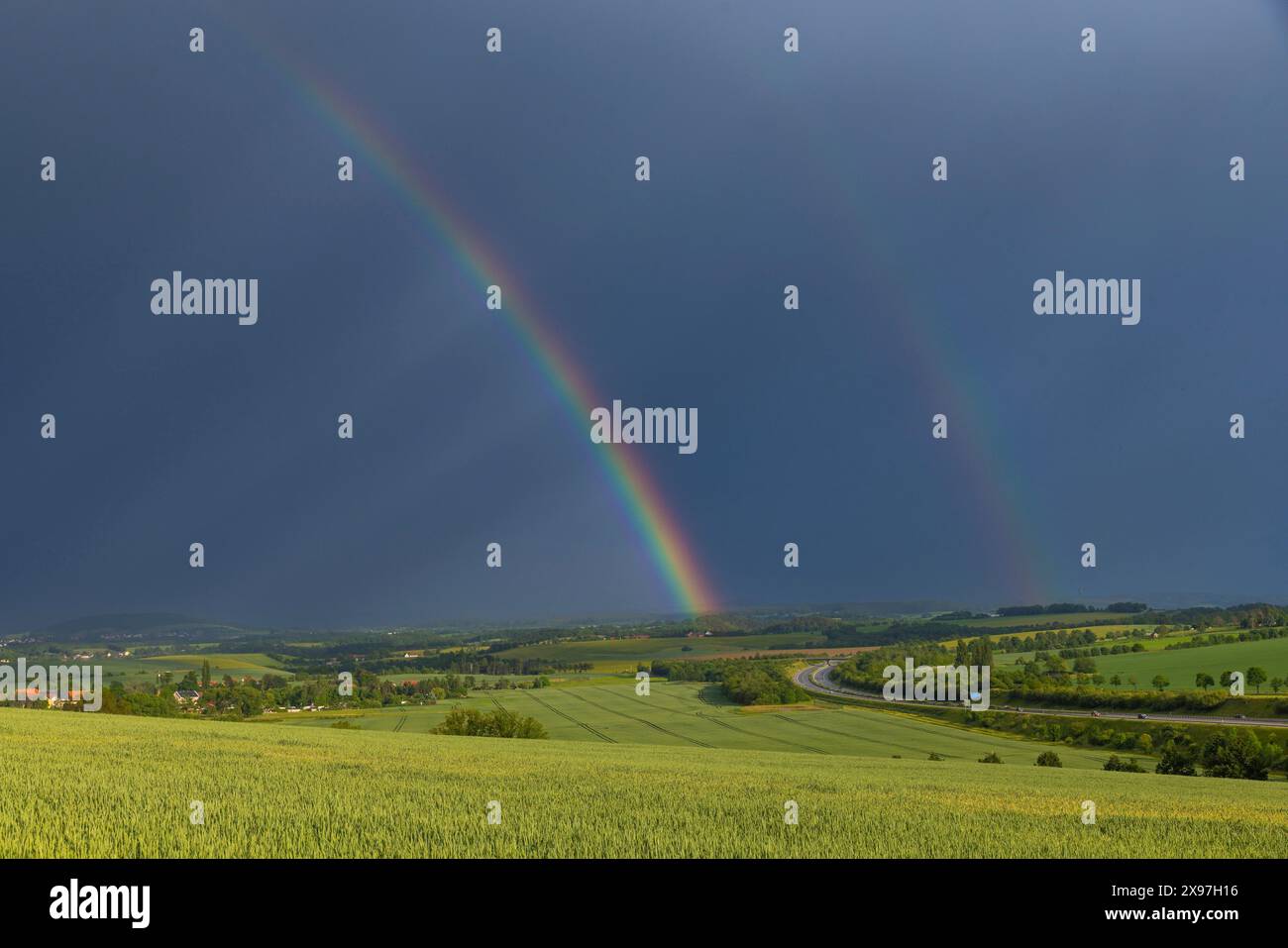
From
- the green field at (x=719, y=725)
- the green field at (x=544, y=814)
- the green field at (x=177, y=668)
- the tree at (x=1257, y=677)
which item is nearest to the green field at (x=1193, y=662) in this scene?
the tree at (x=1257, y=677)

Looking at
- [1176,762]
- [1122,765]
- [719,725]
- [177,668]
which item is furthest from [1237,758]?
[177,668]

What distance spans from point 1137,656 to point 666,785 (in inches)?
5342

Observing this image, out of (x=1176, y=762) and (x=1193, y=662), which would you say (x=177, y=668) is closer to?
(x=1176, y=762)

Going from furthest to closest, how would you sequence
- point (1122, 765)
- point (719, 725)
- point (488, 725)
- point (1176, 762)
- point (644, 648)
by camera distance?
point (644, 648) < point (719, 725) < point (488, 725) < point (1176, 762) < point (1122, 765)

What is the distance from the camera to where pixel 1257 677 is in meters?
97.9

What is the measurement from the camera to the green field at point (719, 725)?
7012 cm

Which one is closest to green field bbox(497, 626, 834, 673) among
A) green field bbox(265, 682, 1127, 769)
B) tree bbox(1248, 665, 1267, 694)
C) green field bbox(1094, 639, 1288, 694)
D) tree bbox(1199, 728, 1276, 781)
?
green field bbox(265, 682, 1127, 769)

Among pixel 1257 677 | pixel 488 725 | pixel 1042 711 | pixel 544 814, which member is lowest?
pixel 1042 711

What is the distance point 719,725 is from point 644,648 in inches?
3591

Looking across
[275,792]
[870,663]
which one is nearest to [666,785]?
[275,792]
